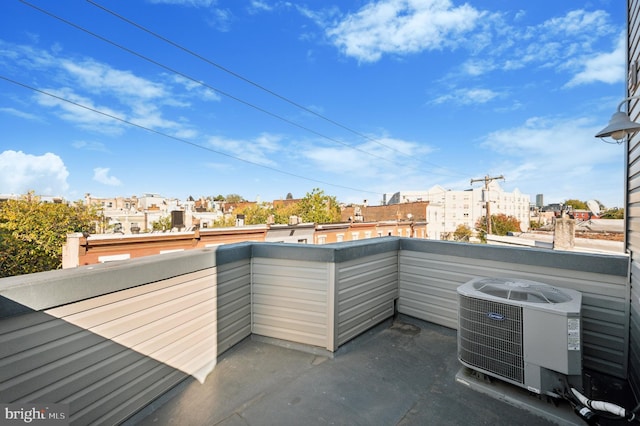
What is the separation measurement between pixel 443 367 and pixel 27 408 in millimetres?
3017

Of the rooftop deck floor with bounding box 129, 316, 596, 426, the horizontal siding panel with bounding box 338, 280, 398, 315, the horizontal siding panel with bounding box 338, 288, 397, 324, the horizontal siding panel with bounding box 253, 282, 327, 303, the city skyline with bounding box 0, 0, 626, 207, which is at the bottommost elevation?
the rooftop deck floor with bounding box 129, 316, 596, 426

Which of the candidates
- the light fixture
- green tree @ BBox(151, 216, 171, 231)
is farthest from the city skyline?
green tree @ BBox(151, 216, 171, 231)

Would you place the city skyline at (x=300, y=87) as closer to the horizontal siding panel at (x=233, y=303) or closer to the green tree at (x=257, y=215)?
the horizontal siding panel at (x=233, y=303)

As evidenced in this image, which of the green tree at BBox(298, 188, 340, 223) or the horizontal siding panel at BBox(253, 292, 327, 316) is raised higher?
the green tree at BBox(298, 188, 340, 223)

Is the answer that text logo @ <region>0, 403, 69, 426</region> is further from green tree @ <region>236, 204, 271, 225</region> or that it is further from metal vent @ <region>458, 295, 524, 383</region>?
green tree @ <region>236, 204, 271, 225</region>

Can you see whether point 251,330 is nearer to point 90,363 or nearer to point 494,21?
point 90,363

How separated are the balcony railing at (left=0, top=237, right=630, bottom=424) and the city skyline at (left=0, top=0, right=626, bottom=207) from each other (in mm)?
1493

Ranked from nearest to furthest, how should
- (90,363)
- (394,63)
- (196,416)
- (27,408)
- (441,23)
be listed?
1. (27,408)
2. (90,363)
3. (196,416)
4. (441,23)
5. (394,63)

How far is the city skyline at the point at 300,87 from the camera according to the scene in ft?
24.9

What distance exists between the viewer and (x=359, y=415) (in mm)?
1932

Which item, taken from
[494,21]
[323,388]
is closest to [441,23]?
[494,21]

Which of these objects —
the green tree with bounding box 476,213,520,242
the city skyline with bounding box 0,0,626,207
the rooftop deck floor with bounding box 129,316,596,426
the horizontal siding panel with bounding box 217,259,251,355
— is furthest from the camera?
the green tree with bounding box 476,213,520,242

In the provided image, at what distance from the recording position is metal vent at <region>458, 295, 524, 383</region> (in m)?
1.98

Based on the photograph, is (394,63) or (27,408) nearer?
(27,408)
